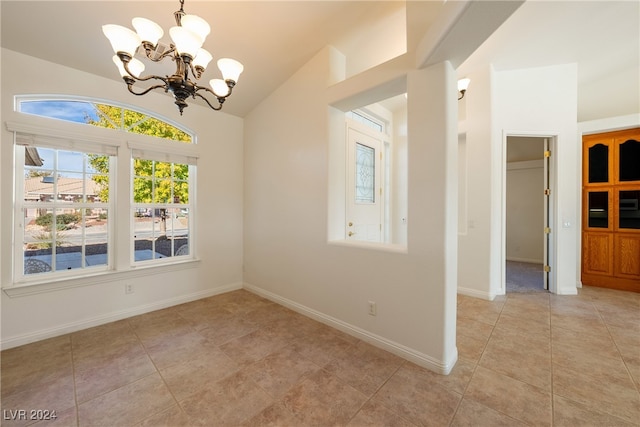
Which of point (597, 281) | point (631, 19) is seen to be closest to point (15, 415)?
point (631, 19)

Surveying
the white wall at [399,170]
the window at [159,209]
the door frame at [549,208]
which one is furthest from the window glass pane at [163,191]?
the door frame at [549,208]

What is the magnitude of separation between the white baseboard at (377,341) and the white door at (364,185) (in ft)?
3.54

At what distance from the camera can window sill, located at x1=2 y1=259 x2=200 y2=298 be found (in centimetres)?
240

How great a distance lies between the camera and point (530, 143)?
540 cm

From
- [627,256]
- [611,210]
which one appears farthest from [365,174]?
[627,256]

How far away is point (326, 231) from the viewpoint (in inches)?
112

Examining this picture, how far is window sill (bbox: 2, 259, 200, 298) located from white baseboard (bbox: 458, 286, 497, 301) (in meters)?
3.99

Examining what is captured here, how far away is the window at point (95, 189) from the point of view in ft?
8.23

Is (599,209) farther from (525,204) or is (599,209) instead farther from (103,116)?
(103,116)

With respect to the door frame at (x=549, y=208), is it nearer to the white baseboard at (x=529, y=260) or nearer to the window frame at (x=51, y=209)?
the white baseboard at (x=529, y=260)

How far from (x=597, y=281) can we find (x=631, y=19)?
12.2 feet

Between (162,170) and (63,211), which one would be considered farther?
(162,170)

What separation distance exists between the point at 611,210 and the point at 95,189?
24.3 feet

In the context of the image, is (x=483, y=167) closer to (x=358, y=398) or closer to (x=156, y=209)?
(x=358, y=398)
